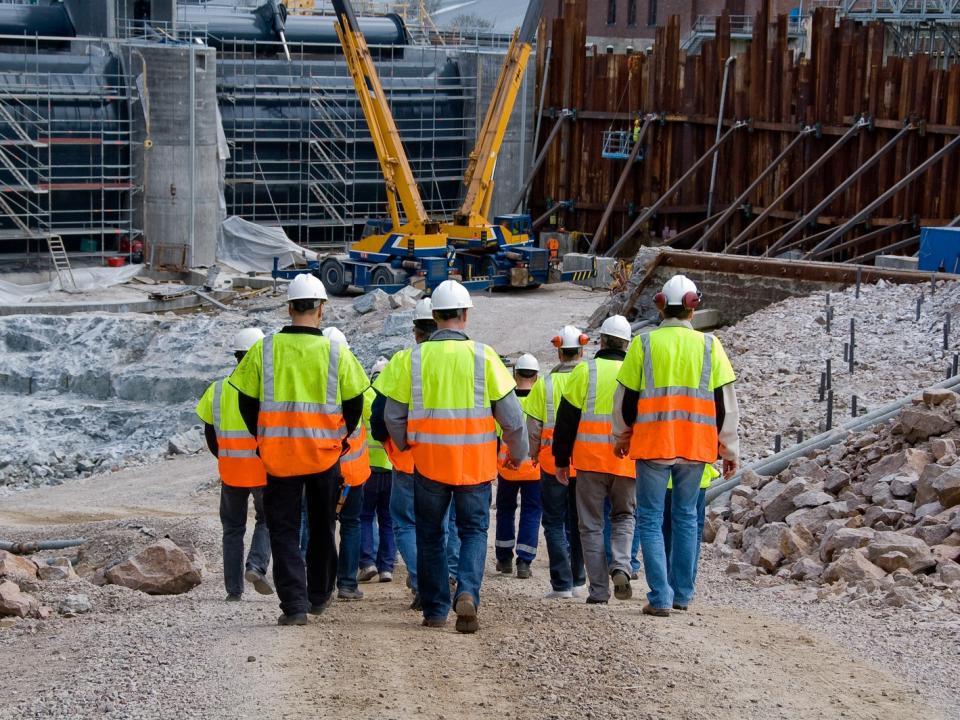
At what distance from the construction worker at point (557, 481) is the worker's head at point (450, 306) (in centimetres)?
103

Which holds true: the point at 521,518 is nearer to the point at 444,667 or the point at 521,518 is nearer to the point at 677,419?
the point at 677,419

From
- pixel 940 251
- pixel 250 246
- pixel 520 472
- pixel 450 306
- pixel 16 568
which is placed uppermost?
pixel 450 306

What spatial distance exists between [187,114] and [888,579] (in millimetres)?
21948

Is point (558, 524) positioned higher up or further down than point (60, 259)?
higher up

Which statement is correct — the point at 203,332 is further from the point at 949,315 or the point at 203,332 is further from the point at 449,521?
the point at 449,521

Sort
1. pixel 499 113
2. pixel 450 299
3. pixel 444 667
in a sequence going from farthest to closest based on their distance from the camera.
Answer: pixel 499 113 → pixel 450 299 → pixel 444 667

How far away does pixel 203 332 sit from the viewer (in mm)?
22516

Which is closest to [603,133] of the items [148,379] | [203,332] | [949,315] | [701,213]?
[701,213]

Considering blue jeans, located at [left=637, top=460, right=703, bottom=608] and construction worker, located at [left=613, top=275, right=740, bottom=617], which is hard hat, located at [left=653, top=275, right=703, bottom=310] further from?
blue jeans, located at [left=637, top=460, right=703, bottom=608]

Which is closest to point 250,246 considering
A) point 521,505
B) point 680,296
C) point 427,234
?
point 427,234

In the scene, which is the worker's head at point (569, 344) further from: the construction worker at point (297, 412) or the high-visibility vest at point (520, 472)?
the construction worker at point (297, 412)

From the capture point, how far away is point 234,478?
8.16 metres

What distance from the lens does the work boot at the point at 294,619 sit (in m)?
7.22

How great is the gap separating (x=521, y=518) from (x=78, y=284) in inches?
720
